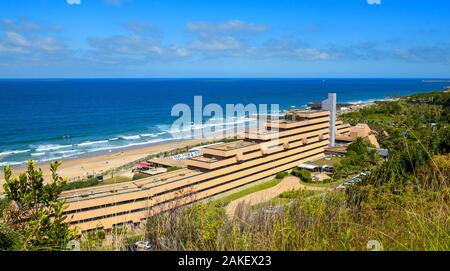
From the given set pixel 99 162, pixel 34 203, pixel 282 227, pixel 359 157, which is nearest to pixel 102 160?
pixel 99 162

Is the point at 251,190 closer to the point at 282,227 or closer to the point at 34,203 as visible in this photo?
the point at 34,203

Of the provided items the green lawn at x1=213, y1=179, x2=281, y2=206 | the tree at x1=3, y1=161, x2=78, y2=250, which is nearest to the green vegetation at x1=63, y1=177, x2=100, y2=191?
the green lawn at x1=213, y1=179, x2=281, y2=206

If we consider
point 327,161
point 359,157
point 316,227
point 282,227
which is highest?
point 282,227

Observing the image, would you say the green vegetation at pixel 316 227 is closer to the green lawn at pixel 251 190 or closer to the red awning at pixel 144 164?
the green lawn at pixel 251 190

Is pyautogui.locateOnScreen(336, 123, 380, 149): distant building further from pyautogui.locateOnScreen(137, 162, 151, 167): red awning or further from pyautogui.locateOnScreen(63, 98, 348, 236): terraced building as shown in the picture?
pyautogui.locateOnScreen(137, 162, 151, 167): red awning

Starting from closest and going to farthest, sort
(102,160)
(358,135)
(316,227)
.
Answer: (316,227), (102,160), (358,135)
